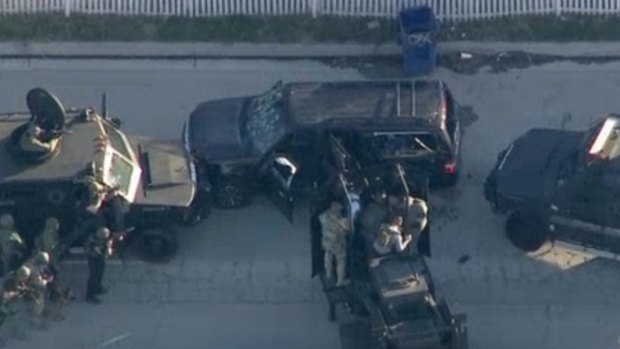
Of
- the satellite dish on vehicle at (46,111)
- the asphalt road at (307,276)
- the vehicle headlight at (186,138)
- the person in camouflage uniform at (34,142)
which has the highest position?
the satellite dish on vehicle at (46,111)

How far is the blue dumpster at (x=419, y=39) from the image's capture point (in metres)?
30.6

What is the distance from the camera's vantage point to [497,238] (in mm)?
28562

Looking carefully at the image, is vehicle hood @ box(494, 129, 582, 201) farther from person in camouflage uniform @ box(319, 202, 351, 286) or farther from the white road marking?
the white road marking

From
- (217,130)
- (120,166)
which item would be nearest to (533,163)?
(217,130)

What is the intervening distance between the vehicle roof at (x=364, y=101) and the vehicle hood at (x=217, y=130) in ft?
3.11

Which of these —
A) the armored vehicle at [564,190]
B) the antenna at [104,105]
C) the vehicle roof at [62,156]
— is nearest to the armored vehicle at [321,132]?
the armored vehicle at [564,190]

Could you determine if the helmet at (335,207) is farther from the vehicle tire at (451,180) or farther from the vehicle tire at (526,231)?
the vehicle tire at (526,231)

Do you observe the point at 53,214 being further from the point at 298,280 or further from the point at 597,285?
the point at 597,285

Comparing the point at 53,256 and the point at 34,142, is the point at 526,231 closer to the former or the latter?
the point at 53,256

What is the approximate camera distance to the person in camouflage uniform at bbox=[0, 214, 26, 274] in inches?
1069

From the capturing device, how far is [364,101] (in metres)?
28.5

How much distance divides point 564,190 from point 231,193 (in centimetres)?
472

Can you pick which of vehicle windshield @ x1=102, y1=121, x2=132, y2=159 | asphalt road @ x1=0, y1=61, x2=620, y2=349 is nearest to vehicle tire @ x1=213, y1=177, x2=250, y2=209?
asphalt road @ x1=0, y1=61, x2=620, y2=349

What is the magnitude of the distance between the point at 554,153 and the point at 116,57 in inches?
286
